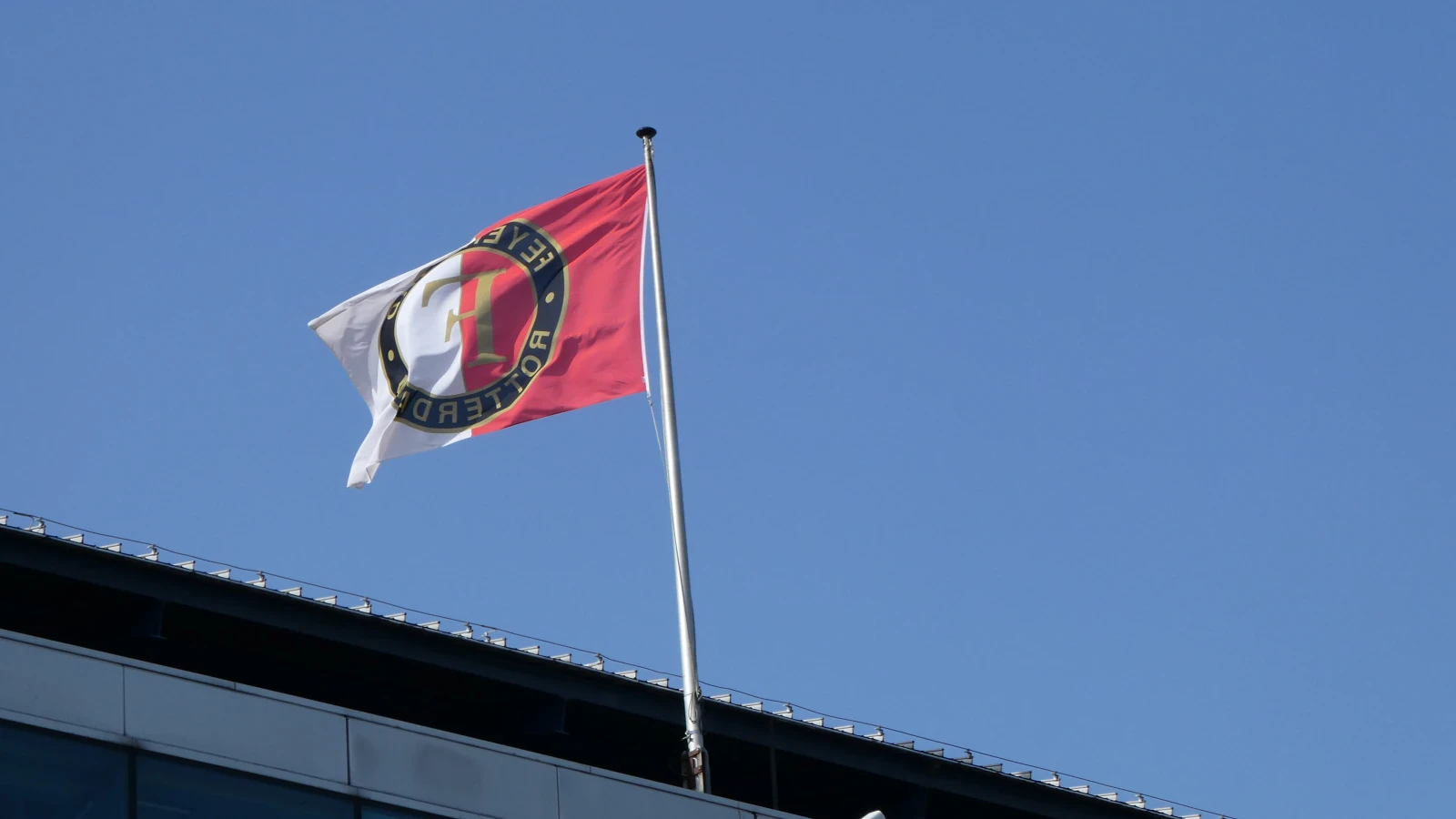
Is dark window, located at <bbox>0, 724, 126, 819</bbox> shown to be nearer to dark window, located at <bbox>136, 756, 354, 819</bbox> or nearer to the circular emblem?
dark window, located at <bbox>136, 756, 354, 819</bbox>

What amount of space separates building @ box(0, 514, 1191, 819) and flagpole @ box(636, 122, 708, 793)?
582 mm

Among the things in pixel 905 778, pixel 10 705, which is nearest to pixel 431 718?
pixel 905 778

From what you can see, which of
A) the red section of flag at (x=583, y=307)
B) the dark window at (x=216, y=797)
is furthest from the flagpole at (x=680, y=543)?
the dark window at (x=216, y=797)

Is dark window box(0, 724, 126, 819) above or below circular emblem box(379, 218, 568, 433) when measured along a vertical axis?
below

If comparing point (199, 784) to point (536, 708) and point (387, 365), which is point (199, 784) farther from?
point (536, 708)

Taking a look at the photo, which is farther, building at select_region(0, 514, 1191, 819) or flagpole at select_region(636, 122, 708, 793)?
flagpole at select_region(636, 122, 708, 793)

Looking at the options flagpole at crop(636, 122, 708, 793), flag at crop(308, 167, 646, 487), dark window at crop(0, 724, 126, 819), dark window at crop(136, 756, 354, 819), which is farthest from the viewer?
A: flag at crop(308, 167, 646, 487)

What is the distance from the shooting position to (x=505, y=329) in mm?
30344

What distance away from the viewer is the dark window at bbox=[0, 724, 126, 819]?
814 inches

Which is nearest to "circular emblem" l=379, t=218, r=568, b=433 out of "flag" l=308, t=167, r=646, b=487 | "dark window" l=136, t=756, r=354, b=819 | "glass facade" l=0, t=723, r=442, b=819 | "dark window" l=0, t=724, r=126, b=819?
"flag" l=308, t=167, r=646, b=487

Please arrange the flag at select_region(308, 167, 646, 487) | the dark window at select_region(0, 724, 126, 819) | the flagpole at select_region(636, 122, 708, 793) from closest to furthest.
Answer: the dark window at select_region(0, 724, 126, 819) → the flagpole at select_region(636, 122, 708, 793) → the flag at select_region(308, 167, 646, 487)

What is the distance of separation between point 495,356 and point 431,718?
19.8m

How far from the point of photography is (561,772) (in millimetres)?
24672

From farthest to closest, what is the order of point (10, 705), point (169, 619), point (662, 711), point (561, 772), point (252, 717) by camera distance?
point (662, 711) → point (169, 619) → point (561, 772) → point (252, 717) → point (10, 705)
